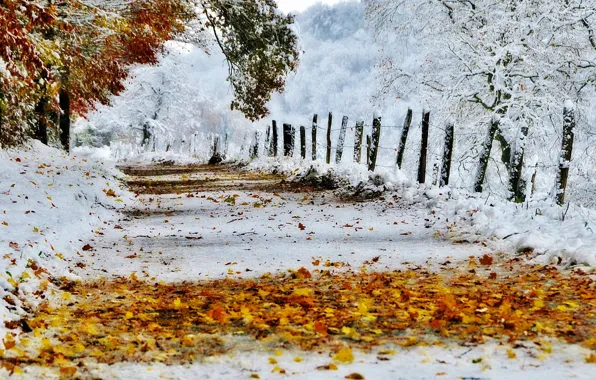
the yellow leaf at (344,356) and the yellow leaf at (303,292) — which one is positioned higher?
the yellow leaf at (344,356)

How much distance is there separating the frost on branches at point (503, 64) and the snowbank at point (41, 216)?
7542 millimetres

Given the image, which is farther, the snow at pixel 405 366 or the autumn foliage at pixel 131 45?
the autumn foliage at pixel 131 45

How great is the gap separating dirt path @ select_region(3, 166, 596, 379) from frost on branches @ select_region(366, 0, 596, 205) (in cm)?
471

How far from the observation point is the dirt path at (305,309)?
295cm

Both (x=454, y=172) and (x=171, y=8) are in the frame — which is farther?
(x=454, y=172)

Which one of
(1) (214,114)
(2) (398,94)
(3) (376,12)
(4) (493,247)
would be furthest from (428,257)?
(1) (214,114)

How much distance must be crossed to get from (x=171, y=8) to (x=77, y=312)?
37.4 feet

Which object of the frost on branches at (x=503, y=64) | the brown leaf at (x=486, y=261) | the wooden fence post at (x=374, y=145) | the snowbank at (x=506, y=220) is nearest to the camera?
the snowbank at (x=506, y=220)

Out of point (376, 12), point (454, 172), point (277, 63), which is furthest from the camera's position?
point (454, 172)

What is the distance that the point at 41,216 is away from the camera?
268 inches

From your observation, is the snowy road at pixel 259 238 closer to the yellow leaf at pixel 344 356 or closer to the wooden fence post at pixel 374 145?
the wooden fence post at pixel 374 145

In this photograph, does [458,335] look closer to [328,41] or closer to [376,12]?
[376,12]

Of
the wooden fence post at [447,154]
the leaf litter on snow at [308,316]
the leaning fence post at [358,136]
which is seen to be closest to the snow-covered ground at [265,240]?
the leaf litter on snow at [308,316]

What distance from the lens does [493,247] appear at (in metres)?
6.21
